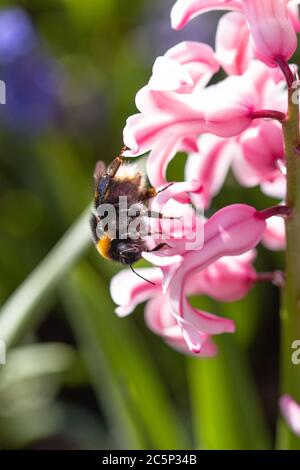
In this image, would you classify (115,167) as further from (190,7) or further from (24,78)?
(24,78)

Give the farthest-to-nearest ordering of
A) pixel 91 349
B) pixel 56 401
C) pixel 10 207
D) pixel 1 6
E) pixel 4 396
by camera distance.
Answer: pixel 1 6 < pixel 10 207 < pixel 56 401 < pixel 4 396 < pixel 91 349

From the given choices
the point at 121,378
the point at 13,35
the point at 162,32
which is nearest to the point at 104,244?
the point at 121,378

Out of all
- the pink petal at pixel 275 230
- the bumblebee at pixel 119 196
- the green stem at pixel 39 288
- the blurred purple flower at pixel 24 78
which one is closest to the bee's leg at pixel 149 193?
the bumblebee at pixel 119 196

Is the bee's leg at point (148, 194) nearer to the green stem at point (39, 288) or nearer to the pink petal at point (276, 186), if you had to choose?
the pink petal at point (276, 186)

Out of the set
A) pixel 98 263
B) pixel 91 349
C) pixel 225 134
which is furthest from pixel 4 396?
pixel 225 134

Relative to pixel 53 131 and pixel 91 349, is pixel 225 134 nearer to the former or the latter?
pixel 91 349

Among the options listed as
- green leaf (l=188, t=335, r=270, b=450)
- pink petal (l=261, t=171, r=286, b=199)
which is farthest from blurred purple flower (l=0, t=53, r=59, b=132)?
pink petal (l=261, t=171, r=286, b=199)
